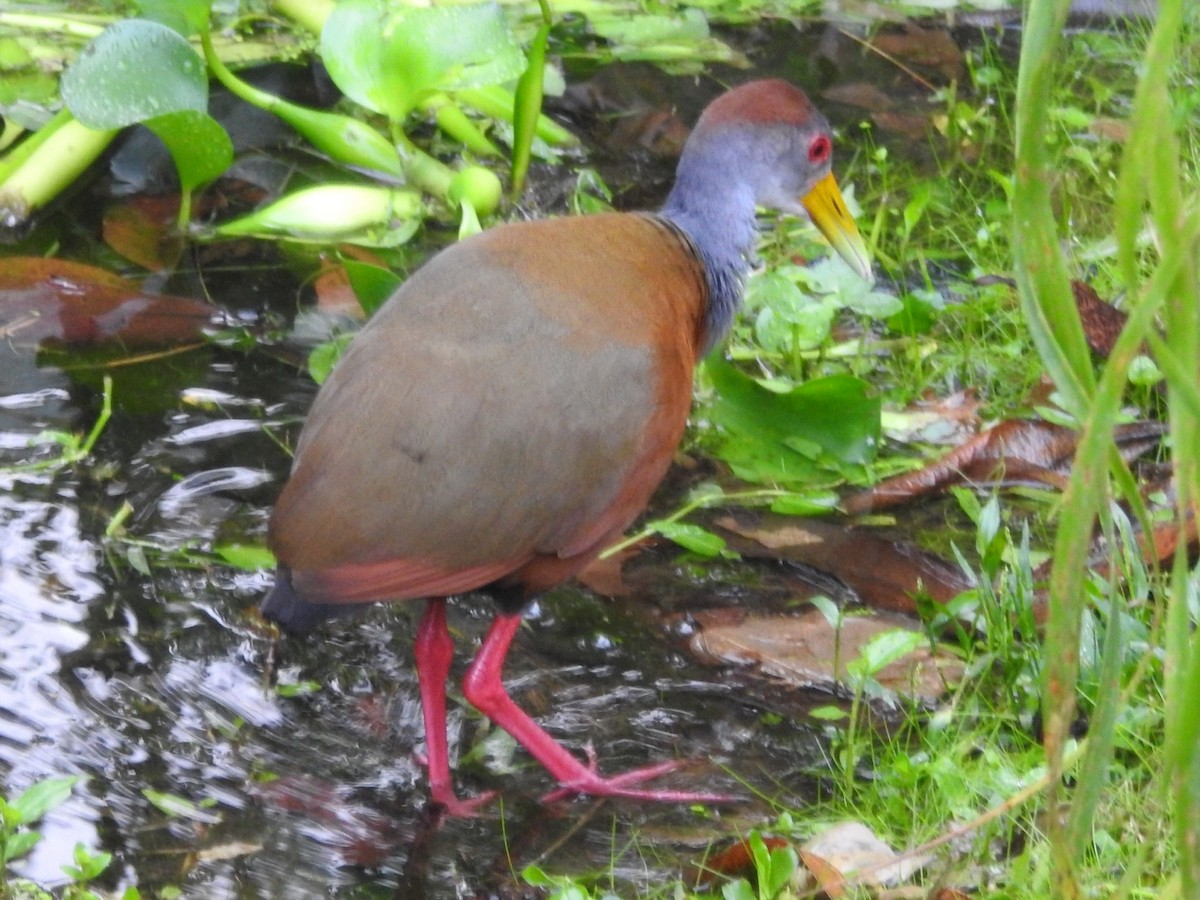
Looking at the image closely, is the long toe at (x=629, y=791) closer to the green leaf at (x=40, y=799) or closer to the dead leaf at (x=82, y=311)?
the green leaf at (x=40, y=799)

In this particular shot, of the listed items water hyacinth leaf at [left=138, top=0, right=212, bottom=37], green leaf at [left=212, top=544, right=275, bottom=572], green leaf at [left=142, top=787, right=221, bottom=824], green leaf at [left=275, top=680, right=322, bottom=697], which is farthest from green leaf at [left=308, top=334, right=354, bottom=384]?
green leaf at [left=142, top=787, right=221, bottom=824]

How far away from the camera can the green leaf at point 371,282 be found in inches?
150

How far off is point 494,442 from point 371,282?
4.00ft

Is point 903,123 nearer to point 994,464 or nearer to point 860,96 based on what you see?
point 860,96

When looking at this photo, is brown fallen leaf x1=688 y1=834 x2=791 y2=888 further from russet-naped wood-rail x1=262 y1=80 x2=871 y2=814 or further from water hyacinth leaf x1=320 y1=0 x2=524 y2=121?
water hyacinth leaf x1=320 y1=0 x2=524 y2=121

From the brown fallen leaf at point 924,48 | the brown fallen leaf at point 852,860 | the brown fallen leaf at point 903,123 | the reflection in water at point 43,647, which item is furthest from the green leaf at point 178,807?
the brown fallen leaf at point 924,48

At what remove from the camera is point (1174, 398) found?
1.47 m

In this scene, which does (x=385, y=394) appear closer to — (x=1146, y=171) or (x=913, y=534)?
(x=913, y=534)

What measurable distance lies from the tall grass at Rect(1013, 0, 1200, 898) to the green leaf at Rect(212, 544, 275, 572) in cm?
212

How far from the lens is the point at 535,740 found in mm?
2939

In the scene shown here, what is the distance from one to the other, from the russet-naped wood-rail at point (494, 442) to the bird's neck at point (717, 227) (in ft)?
0.68

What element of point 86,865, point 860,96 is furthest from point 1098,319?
point 86,865

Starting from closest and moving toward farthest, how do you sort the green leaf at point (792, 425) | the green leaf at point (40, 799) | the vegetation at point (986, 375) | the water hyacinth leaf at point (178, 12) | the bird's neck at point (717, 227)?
1. the vegetation at point (986, 375)
2. the green leaf at point (40, 799)
3. the bird's neck at point (717, 227)
4. the green leaf at point (792, 425)
5. the water hyacinth leaf at point (178, 12)

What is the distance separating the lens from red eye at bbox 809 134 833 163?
3.81m
